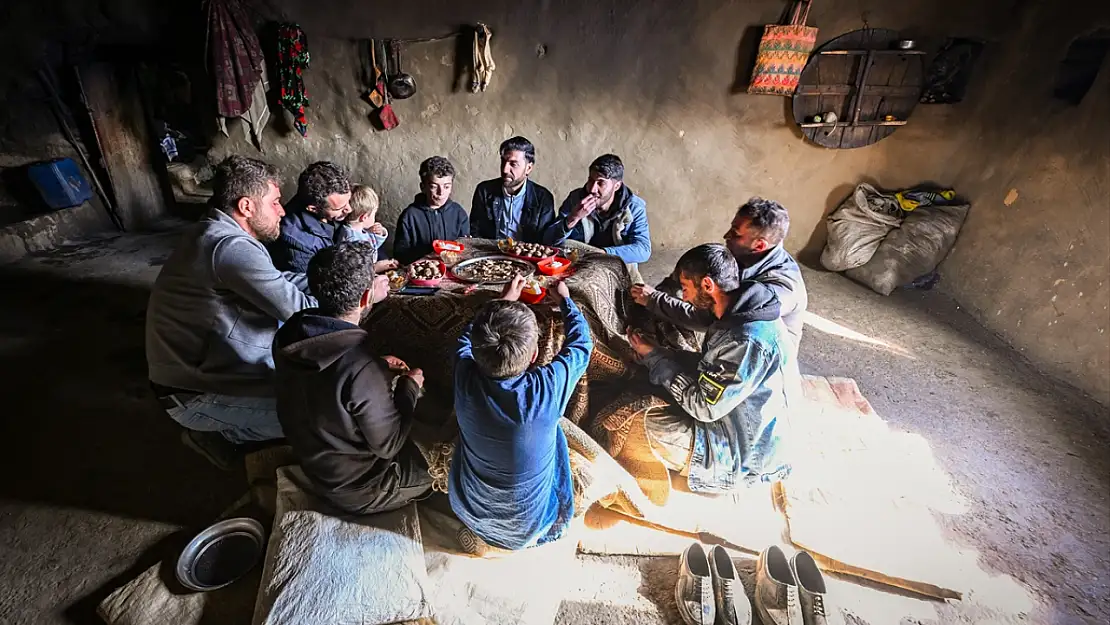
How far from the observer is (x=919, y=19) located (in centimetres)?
540

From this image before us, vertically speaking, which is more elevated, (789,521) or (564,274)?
(564,274)

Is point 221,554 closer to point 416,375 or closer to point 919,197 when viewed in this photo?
point 416,375

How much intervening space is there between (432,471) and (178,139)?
7.50 m

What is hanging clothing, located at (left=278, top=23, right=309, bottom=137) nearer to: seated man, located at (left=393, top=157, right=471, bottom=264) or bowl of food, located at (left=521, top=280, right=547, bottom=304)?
seated man, located at (left=393, top=157, right=471, bottom=264)

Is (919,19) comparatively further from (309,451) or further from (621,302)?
(309,451)

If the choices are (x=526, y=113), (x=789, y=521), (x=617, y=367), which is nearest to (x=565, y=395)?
(x=617, y=367)

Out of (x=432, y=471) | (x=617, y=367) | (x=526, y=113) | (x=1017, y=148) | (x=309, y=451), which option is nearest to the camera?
(x=309, y=451)

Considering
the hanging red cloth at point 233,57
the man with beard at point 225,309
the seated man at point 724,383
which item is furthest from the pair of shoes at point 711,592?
the hanging red cloth at point 233,57

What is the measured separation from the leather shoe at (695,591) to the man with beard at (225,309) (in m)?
2.36

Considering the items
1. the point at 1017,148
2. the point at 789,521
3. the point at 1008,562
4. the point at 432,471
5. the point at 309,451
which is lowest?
the point at 1008,562

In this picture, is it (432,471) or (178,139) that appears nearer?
(432,471)

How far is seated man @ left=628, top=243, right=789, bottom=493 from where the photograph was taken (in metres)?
2.48

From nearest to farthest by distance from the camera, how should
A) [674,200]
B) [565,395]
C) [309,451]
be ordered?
[565,395]
[309,451]
[674,200]

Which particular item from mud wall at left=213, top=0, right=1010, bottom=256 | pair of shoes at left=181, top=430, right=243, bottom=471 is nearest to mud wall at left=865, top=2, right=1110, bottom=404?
mud wall at left=213, top=0, right=1010, bottom=256
